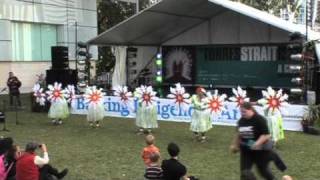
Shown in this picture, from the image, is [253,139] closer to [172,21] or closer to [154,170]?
[154,170]

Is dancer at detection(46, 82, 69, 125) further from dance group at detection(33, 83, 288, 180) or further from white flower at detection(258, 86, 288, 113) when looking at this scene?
white flower at detection(258, 86, 288, 113)

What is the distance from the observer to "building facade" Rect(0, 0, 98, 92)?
2917cm

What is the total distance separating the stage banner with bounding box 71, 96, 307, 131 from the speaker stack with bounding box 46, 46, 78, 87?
8.08ft

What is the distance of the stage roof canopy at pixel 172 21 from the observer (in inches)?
866

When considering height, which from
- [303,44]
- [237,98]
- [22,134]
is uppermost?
[303,44]

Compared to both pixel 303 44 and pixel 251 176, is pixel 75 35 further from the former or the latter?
pixel 251 176

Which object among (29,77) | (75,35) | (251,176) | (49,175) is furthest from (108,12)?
(251,176)

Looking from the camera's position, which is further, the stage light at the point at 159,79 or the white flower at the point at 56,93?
the stage light at the point at 159,79

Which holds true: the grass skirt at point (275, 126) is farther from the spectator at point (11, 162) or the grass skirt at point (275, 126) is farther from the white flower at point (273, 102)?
the spectator at point (11, 162)

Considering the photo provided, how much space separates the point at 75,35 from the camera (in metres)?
33.6

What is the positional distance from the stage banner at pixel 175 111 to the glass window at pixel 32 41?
925 cm

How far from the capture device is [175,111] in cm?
1961

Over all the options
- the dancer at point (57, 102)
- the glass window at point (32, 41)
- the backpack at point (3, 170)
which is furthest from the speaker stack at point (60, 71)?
the backpack at point (3, 170)

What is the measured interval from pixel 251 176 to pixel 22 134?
11952mm
